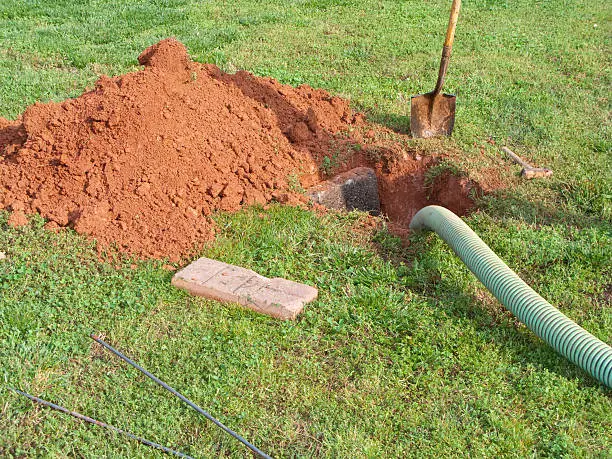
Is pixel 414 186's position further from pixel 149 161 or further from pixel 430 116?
pixel 149 161

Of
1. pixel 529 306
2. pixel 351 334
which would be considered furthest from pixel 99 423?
pixel 529 306

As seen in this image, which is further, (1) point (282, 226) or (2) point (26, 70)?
(2) point (26, 70)

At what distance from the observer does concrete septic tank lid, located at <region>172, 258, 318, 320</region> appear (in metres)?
3.92

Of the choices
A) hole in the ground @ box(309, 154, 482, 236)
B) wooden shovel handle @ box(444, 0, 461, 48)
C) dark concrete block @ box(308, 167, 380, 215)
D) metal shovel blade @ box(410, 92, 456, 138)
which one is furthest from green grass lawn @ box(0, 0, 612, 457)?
wooden shovel handle @ box(444, 0, 461, 48)

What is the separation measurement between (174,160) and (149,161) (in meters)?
0.19

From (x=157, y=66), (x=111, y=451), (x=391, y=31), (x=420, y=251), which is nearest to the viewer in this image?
(x=111, y=451)

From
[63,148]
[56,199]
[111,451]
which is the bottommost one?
[111,451]

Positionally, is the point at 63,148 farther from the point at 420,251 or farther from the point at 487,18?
the point at 487,18

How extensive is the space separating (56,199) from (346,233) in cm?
221

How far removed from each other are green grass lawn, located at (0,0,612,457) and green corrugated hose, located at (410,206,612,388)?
0.43ft

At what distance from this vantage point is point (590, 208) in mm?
4949

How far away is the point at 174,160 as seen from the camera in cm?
496

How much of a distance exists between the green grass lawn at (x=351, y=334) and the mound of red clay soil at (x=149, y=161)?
22cm

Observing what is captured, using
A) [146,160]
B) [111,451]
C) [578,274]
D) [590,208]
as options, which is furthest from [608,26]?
[111,451]
